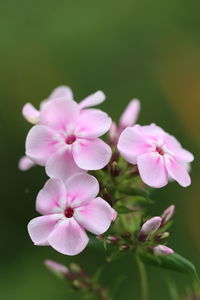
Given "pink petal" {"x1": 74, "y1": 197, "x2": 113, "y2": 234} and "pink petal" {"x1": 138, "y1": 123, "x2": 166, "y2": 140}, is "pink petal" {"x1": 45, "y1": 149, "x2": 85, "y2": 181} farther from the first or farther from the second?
"pink petal" {"x1": 138, "y1": 123, "x2": 166, "y2": 140}

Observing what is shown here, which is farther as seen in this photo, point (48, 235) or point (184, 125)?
point (184, 125)

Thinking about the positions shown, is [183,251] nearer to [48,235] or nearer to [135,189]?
[135,189]

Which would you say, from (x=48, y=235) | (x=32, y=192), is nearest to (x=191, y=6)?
(x=32, y=192)

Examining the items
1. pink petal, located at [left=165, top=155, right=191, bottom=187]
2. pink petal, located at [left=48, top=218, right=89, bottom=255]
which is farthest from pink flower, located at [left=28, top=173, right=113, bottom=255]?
pink petal, located at [left=165, top=155, right=191, bottom=187]

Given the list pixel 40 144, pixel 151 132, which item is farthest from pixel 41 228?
pixel 151 132

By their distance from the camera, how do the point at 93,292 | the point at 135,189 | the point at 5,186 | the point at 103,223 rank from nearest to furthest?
the point at 103,223
the point at 135,189
the point at 93,292
the point at 5,186

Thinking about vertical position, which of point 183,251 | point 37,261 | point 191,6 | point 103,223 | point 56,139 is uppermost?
point 56,139

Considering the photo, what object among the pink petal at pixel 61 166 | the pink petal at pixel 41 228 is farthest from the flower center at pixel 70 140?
the pink petal at pixel 41 228

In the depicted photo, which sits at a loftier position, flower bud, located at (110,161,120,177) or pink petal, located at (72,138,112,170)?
pink petal, located at (72,138,112,170)

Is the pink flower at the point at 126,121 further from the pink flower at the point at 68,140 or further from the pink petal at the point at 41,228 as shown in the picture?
the pink petal at the point at 41,228
